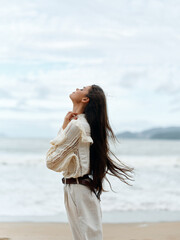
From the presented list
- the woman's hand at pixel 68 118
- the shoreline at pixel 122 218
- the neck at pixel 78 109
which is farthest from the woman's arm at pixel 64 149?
the shoreline at pixel 122 218

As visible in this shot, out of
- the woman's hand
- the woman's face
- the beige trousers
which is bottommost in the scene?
the beige trousers

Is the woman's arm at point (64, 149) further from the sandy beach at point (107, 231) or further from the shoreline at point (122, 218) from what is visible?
the shoreline at point (122, 218)

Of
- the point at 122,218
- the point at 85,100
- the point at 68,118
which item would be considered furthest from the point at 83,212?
the point at 122,218

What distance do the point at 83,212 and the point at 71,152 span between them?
0.47 metres

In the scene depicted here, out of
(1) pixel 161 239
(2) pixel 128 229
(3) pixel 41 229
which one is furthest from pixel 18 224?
(1) pixel 161 239

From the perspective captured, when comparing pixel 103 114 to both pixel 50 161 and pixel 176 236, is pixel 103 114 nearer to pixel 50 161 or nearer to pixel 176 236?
pixel 50 161

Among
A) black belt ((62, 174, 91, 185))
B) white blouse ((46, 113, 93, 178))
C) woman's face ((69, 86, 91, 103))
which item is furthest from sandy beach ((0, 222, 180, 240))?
woman's face ((69, 86, 91, 103))

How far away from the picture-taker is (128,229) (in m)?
6.24

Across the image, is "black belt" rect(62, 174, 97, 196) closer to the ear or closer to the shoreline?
the ear

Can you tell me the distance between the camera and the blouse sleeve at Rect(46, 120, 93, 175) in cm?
291

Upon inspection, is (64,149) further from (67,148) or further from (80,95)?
(80,95)

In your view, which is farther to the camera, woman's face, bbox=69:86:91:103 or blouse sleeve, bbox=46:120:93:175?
woman's face, bbox=69:86:91:103

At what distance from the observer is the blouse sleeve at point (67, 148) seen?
9.55 feet

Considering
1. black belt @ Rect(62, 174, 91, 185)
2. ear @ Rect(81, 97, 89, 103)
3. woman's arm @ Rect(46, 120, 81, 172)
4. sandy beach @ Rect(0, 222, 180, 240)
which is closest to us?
→ woman's arm @ Rect(46, 120, 81, 172)
